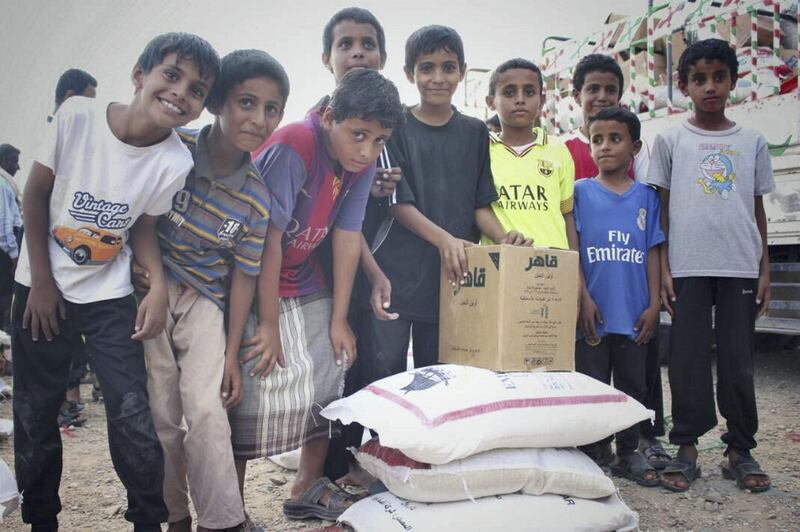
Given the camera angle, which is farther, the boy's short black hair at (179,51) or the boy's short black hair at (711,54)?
the boy's short black hair at (711,54)

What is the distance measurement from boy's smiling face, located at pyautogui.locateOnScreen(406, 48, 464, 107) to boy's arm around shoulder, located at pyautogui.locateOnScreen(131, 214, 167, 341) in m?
1.13

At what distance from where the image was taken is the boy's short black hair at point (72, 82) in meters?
3.44

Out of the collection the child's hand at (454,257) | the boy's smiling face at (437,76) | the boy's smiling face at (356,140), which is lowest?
the child's hand at (454,257)

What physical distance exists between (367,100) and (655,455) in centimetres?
189

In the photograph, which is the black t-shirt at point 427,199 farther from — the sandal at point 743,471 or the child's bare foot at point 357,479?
the sandal at point 743,471

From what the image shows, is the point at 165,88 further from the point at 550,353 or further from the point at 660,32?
the point at 660,32

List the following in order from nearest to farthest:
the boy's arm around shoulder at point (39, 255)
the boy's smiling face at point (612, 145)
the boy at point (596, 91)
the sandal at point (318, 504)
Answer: the boy's arm around shoulder at point (39, 255), the sandal at point (318, 504), the boy's smiling face at point (612, 145), the boy at point (596, 91)

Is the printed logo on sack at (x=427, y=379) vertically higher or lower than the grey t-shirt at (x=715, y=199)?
lower

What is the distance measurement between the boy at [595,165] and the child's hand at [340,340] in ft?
4.27

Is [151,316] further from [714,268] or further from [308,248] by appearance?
[714,268]

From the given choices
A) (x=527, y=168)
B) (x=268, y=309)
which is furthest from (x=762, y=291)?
(x=268, y=309)

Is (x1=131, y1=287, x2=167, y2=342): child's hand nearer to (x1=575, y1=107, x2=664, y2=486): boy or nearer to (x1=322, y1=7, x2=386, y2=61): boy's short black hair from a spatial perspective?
(x1=322, y1=7, x2=386, y2=61): boy's short black hair

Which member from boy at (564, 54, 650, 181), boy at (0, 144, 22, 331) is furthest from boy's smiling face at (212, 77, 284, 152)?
boy at (0, 144, 22, 331)

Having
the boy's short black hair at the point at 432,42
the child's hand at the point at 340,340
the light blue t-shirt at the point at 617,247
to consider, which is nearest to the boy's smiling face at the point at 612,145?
the light blue t-shirt at the point at 617,247
